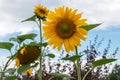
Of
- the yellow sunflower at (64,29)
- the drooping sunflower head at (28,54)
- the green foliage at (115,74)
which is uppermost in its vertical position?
the green foliage at (115,74)

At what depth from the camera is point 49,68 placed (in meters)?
8.95

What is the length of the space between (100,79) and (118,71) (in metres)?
1.54

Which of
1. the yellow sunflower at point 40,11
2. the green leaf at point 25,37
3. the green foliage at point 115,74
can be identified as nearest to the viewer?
the green leaf at point 25,37

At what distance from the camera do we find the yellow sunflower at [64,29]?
250 centimetres

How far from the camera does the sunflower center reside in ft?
8.51

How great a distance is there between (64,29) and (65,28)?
0.06 feet

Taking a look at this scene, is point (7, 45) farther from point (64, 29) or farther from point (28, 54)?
point (64, 29)

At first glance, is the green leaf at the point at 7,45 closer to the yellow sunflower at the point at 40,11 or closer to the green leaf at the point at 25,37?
the green leaf at the point at 25,37

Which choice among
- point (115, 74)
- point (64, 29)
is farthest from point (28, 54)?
point (115, 74)

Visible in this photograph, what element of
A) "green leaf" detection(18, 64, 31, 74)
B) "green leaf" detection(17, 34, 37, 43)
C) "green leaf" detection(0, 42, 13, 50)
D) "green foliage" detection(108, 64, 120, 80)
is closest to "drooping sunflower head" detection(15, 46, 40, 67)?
"green leaf" detection(18, 64, 31, 74)

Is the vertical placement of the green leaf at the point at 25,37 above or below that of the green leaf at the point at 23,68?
above

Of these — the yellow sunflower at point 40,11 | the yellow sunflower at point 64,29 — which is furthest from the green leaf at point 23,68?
the yellow sunflower at point 40,11

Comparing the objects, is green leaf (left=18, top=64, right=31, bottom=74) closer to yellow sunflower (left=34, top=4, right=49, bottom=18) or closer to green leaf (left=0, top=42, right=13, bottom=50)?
green leaf (left=0, top=42, right=13, bottom=50)

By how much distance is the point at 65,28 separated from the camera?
8.71 feet
